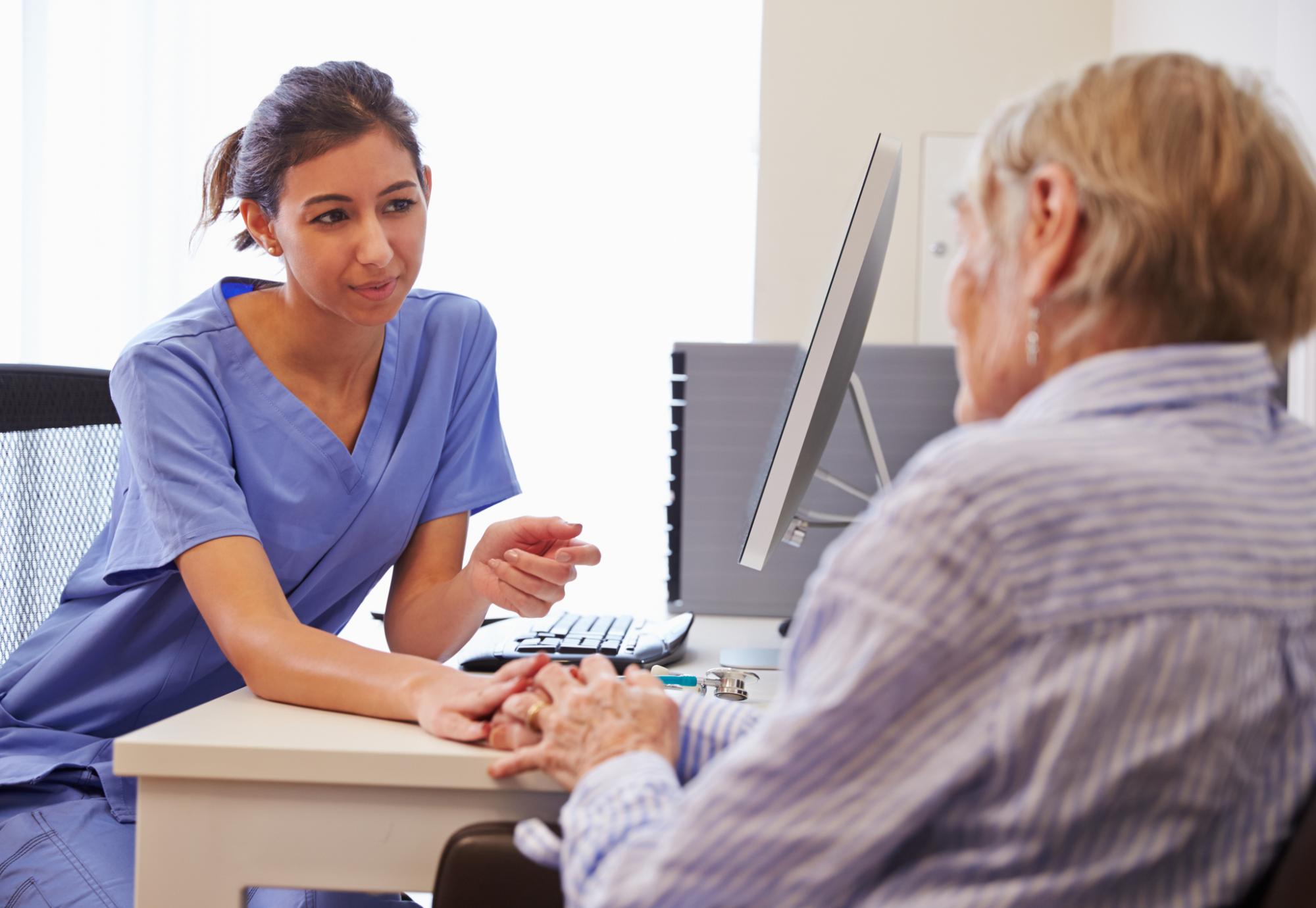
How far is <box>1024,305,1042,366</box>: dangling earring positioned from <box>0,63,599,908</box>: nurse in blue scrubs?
1.93 feet

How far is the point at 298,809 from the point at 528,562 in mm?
390

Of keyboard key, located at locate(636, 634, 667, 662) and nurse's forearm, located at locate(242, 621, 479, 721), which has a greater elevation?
nurse's forearm, located at locate(242, 621, 479, 721)

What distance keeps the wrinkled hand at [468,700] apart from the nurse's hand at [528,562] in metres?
0.27

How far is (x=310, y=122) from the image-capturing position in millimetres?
1211

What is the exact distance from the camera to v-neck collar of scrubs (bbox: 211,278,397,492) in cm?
125

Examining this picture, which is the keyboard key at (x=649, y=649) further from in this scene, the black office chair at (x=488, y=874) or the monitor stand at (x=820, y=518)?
the black office chair at (x=488, y=874)

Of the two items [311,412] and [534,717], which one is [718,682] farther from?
[311,412]

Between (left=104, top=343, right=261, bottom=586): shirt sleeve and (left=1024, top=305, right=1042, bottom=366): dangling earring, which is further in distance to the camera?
(left=104, top=343, right=261, bottom=586): shirt sleeve

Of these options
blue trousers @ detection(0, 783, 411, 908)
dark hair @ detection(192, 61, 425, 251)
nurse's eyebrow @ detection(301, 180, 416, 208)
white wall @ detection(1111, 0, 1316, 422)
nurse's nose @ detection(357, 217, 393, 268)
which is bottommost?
blue trousers @ detection(0, 783, 411, 908)

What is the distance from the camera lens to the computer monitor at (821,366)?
101 centimetres

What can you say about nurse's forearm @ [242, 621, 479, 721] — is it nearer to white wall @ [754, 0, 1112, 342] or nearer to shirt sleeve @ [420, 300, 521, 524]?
shirt sleeve @ [420, 300, 521, 524]

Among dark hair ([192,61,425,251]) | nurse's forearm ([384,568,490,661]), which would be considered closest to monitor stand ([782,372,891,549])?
nurse's forearm ([384,568,490,661])

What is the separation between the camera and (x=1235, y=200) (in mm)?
569

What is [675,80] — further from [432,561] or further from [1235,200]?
[1235,200]
